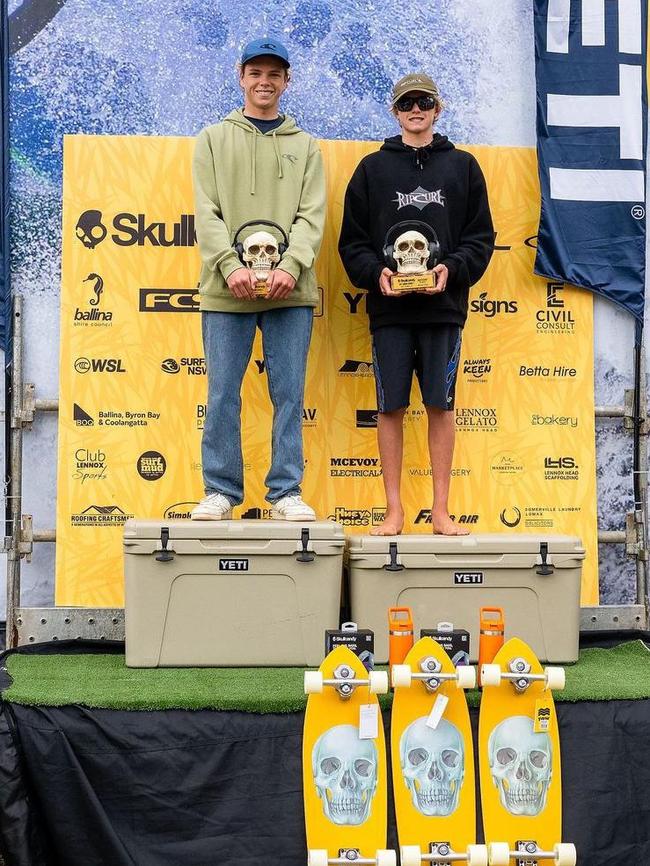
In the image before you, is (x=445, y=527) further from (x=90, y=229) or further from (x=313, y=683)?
(x=90, y=229)

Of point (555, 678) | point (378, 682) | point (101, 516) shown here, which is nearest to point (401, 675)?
point (378, 682)

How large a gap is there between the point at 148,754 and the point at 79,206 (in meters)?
2.10

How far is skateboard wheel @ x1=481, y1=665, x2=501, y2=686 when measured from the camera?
2584 mm

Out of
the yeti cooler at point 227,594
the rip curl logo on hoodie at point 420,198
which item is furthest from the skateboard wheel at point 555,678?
the rip curl logo on hoodie at point 420,198

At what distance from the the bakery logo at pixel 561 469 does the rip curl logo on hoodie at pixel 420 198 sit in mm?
1096

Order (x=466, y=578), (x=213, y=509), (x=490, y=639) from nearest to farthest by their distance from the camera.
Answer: (x=490, y=639) < (x=466, y=578) < (x=213, y=509)

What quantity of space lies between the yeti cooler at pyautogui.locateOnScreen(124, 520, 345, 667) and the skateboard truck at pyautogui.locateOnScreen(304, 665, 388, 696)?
558 millimetres

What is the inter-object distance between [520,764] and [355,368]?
1.73 meters

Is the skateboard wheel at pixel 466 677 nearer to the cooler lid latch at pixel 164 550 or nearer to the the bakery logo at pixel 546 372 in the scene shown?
the cooler lid latch at pixel 164 550

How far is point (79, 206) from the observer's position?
379 cm

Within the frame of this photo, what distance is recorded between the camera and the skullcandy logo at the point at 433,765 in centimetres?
260

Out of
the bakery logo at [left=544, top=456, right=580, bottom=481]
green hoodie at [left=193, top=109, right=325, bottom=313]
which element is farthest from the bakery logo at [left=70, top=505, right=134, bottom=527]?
the bakery logo at [left=544, top=456, right=580, bottom=481]

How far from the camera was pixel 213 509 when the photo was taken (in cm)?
333

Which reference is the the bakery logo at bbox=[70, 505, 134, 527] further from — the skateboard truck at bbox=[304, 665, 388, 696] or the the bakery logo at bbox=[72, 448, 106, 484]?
the skateboard truck at bbox=[304, 665, 388, 696]
